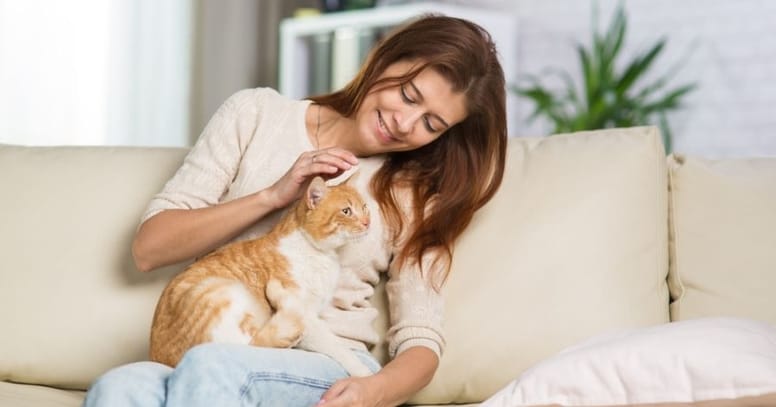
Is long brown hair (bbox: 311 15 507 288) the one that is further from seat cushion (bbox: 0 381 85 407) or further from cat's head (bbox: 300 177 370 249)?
seat cushion (bbox: 0 381 85 407)

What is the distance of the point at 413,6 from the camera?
15.3 feet

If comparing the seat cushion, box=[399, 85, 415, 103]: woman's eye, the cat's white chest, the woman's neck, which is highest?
box=[399, 85, 415, 103]: woman's eye

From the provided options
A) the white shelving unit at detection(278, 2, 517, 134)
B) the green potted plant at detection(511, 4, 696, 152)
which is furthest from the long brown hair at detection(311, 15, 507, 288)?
the white shelving unit at detection(278, 2, 517, 134)

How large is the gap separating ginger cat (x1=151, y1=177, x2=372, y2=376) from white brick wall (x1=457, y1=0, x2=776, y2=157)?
268cm

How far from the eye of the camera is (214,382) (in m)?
1.38

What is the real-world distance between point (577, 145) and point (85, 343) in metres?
0.97

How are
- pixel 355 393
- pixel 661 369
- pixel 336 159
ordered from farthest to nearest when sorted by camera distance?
pixel 336 159
pixel 355 393
pixel 661 369

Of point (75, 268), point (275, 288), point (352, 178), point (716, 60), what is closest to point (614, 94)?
point (716, 60)

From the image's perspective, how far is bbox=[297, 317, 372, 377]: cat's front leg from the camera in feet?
5.47

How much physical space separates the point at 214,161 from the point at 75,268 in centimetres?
36

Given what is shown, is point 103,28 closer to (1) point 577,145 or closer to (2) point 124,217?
(2) point 124,217

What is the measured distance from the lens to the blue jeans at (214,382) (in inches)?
54.1

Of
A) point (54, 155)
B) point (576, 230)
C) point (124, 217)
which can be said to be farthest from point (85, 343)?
point (576, 230)

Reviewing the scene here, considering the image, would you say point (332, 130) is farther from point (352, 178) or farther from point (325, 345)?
point (325, 345)
